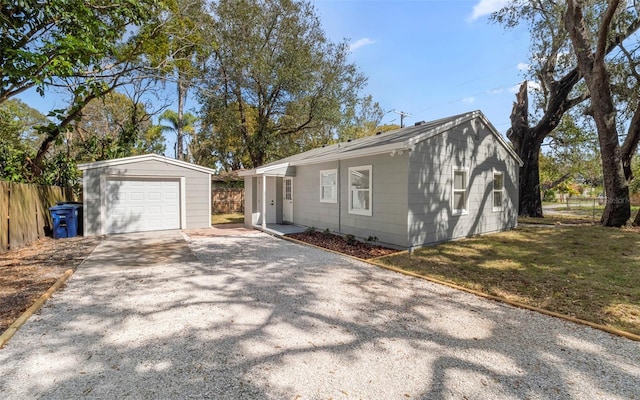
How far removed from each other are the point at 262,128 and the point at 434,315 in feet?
54.3

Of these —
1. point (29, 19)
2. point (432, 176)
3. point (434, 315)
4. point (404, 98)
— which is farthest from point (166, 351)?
point (404, 98)

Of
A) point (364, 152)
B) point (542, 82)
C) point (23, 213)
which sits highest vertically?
point (542, 82)

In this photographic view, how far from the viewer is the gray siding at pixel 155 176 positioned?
10000 mm

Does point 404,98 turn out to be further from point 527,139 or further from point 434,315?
point 434,315

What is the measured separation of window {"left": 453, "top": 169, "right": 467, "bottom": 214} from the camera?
862cm

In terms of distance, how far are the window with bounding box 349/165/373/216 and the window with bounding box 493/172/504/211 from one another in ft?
15.4

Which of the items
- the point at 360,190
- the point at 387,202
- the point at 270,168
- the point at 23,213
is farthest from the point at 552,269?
the point at 23,213

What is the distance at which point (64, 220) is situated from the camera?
9477mm

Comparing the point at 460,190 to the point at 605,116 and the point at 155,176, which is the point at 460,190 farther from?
the point at 155,176

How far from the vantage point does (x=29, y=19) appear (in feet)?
20.8

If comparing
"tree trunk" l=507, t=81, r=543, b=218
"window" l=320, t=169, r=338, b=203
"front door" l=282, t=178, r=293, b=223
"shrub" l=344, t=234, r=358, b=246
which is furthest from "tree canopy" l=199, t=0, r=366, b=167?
"shrub" l=344, t=234, r=358, b=246

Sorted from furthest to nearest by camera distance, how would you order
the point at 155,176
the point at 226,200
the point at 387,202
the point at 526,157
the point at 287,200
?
the point at 226,200
the point at 526,157
the point at 287,200
the point at 155,176
the point at 387,202

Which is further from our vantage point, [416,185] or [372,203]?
[372,203]

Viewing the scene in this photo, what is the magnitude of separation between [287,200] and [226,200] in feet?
27.7
